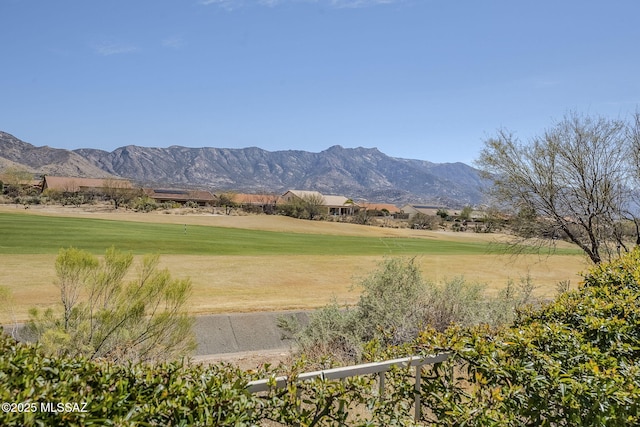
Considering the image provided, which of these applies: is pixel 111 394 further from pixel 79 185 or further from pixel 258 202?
pixel 258 202

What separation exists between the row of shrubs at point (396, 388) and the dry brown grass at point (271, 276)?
7108 mm

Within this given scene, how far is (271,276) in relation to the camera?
22984mm

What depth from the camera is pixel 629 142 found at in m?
15.6

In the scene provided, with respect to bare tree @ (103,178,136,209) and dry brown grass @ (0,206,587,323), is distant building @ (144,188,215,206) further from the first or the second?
dry brown grass @ (0,206,587,323)

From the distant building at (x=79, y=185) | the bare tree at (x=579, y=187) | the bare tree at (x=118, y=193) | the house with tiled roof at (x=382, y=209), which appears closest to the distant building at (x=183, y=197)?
the distant building at (x=79, y=185)

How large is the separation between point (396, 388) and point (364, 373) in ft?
1.32

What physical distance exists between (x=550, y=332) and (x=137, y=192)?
9836 cm

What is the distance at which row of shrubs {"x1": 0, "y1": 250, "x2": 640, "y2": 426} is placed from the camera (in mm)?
2486

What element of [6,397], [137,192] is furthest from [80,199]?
[6,397]

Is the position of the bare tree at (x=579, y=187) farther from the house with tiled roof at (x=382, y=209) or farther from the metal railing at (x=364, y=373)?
the house with tiled roof at (x=382, y=209)

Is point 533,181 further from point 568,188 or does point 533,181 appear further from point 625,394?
point 625,394

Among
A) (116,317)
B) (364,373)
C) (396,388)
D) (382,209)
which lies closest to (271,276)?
(116,317)

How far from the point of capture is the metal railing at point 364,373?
9.79 feet

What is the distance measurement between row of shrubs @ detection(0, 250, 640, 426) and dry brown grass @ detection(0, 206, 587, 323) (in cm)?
711
